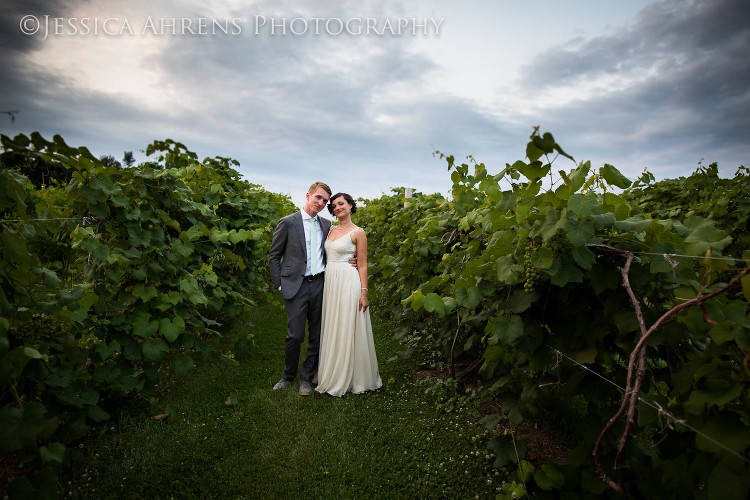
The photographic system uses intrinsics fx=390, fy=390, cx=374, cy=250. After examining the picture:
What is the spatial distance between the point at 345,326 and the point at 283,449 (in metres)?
1.33

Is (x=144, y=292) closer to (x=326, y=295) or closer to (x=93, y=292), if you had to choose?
(x=93, y=292)

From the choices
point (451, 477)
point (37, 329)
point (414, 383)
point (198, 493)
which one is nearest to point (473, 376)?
point (414, 383)

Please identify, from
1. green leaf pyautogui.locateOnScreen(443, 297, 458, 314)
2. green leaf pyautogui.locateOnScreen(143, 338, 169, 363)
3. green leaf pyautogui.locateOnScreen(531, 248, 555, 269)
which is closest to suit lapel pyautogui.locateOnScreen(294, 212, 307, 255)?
green leaf pyautogui.locateOnScreen(143, 338, 169, 363)

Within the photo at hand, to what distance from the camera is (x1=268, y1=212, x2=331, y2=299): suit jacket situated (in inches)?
158

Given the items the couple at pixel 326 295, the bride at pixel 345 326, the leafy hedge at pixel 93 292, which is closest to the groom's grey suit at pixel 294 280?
the couple at pixel 326 295

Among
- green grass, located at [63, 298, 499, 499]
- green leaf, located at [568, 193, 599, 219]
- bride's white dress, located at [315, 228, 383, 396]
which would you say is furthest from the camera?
bride's white dress, located at [315, 228, 383, 396]

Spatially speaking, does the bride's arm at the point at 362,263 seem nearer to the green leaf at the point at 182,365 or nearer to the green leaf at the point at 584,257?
the green leaf at the point at 182,365

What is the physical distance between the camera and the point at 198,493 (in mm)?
2521

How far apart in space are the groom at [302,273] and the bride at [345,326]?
0.40 feet

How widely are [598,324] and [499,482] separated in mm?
1446

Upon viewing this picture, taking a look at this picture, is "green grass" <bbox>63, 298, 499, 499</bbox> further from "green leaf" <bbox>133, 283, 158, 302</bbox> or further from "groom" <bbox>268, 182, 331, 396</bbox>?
"green leaf" <bbox>133, 283, 158, 302</bbox>

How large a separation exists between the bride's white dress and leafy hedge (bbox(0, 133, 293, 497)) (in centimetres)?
89

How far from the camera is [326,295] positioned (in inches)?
163

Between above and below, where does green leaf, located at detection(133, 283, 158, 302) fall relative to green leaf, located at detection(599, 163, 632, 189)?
below
